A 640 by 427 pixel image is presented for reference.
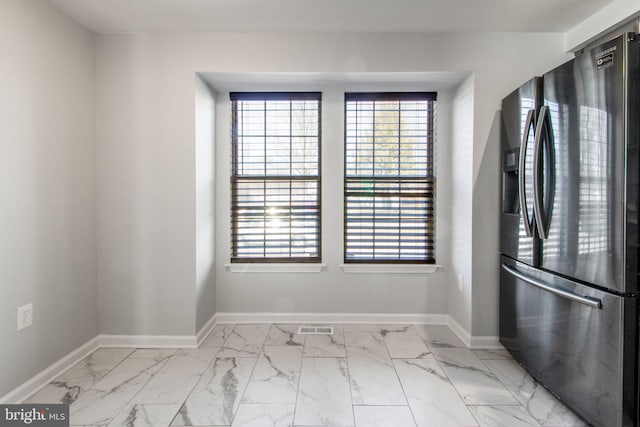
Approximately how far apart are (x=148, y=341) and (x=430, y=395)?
218 centimetres

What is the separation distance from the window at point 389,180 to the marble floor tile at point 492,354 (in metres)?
0.90

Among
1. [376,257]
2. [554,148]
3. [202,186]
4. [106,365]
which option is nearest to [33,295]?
[106,365]

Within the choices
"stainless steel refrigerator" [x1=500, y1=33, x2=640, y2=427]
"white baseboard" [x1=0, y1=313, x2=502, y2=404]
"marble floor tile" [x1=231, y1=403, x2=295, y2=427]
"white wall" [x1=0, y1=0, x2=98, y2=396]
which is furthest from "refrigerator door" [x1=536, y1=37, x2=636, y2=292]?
"white wall" [x1=0, y1=0, x2=98, y2=396]

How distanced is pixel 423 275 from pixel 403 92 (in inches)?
68.0

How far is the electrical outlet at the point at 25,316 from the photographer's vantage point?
209 cm

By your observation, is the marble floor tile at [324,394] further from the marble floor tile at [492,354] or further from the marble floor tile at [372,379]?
the marble floor tile at [492,354]

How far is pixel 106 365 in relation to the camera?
253 cm

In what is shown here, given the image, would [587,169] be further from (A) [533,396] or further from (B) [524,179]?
(A) [533,396]

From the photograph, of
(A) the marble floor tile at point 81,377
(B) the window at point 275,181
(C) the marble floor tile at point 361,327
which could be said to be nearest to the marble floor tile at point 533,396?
(C) the marble floor tile at point 361,327

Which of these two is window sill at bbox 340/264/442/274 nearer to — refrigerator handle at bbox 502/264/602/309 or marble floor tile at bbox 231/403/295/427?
refrigerator handle at bbox 502/264/602/309

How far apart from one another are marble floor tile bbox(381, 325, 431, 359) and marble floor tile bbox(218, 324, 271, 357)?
3.41 feet

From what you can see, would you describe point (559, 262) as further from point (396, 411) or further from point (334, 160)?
point (334, 160)

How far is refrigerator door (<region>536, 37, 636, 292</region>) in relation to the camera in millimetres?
1604

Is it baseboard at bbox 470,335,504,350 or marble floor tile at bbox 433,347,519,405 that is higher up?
baseboard at bbox 470,335,504,350
